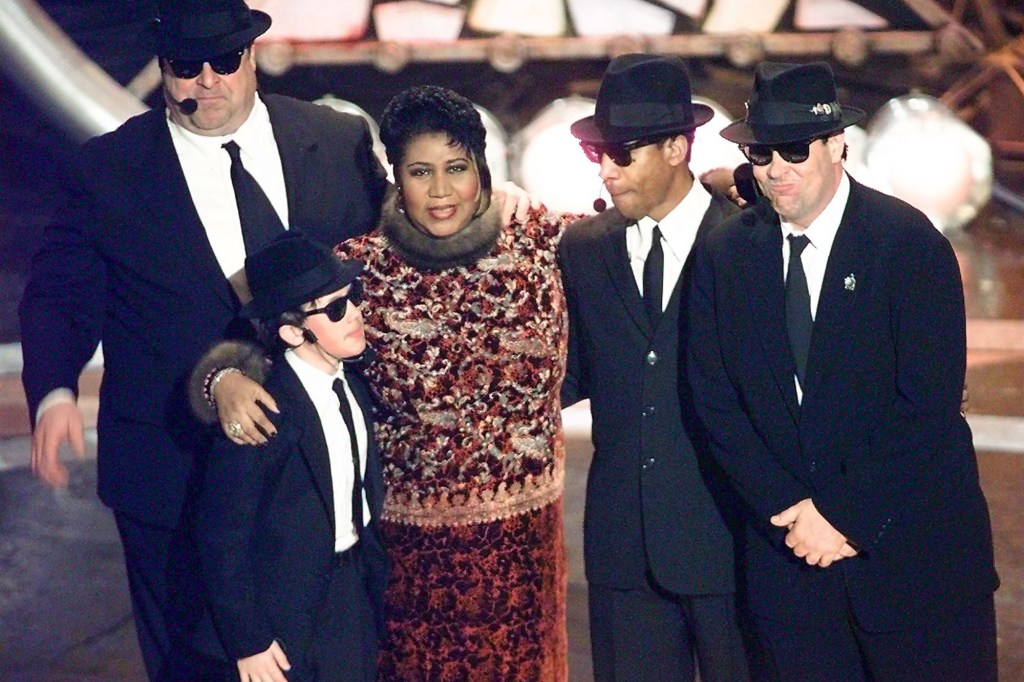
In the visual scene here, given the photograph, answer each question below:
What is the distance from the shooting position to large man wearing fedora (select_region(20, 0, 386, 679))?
3.29 meters

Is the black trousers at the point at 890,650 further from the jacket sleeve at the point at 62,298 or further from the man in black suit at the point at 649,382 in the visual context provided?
the jacket sleeve at the point at 62,298

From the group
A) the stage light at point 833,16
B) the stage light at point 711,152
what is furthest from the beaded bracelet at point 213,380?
the stage light at point 833,16

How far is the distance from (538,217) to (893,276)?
0.89m

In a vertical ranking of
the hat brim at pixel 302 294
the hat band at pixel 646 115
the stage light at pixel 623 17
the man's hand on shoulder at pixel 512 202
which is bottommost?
the hat brim at pixel 302 294

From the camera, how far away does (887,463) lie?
9.36 feet

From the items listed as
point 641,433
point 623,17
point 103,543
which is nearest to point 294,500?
point 641,433

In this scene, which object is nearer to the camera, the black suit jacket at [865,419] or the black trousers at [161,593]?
the black suit jacket at [865,419]

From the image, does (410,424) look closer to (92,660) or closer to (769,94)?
(769,94)

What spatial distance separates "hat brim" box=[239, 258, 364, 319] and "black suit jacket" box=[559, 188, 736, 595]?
61 cm

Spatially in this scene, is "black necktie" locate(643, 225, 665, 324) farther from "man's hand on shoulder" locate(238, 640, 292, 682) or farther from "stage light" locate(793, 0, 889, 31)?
"stage light" locate(793, 0, 889, 31)

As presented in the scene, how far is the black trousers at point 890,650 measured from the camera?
2896 millimetres

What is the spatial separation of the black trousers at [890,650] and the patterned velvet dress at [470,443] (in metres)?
0.63

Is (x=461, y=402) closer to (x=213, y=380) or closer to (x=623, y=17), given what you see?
(x=213, y=380)

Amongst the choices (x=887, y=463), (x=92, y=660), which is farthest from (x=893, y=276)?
(x=92, y=660)
